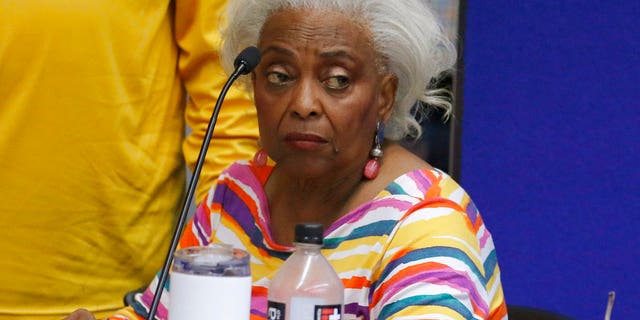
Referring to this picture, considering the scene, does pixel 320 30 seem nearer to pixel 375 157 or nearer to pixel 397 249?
pixel 375 157

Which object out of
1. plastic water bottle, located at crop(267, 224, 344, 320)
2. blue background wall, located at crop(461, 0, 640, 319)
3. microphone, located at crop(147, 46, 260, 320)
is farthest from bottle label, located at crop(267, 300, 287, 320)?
blue background wall, located at crop(461, 0, 640, 319)

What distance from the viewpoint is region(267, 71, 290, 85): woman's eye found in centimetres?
174

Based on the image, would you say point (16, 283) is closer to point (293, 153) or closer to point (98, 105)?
point (98, 105)

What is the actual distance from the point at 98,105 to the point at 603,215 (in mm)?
1483

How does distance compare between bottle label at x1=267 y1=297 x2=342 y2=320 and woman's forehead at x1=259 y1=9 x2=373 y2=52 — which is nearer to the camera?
bottle label at x1=267 y1=297 x2=342 y2=320

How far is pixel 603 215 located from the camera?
302 centimetres

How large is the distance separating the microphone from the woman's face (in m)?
0.18

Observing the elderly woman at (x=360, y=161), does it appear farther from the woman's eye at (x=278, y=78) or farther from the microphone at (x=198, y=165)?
the microphone at (x=198, y=165)

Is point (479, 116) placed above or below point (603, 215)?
above

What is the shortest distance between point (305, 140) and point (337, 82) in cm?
10

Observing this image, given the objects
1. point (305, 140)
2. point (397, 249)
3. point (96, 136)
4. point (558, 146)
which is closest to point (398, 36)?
point (305, 140)

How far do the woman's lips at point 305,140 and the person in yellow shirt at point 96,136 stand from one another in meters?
0.46

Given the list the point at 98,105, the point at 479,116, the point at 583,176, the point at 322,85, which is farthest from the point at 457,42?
the point at 322,85

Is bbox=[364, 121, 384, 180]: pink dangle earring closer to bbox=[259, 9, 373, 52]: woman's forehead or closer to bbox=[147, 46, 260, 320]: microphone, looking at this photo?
bbox=[259, 9, 373, 52]: woman's forehead
